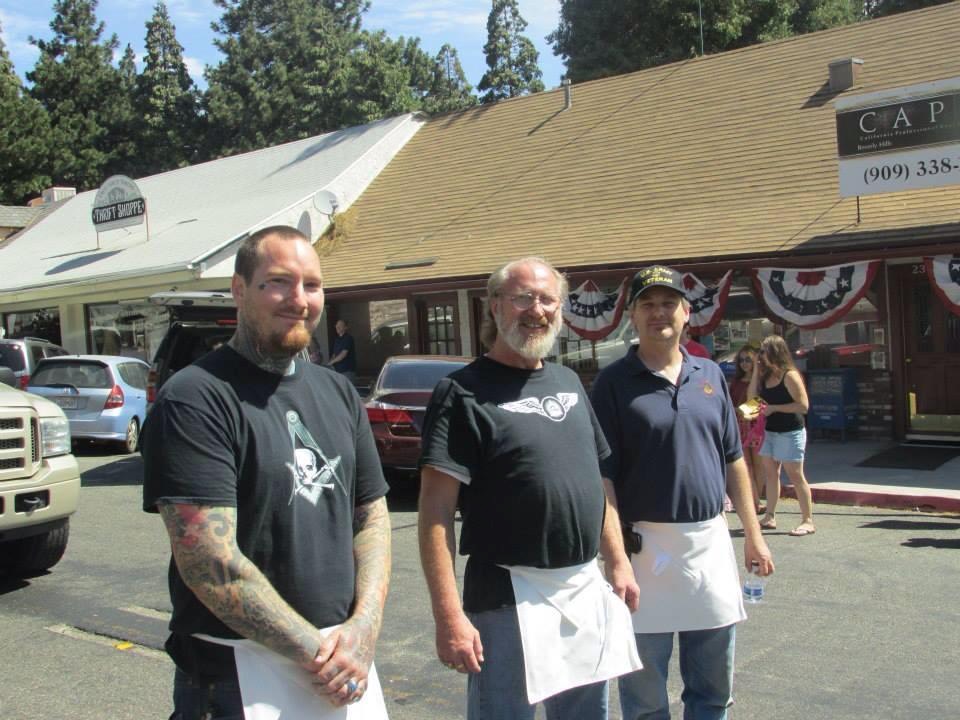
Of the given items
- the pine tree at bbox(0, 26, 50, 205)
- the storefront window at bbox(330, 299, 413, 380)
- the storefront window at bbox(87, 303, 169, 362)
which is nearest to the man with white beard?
the storefront window at bbox(330, 299, 413, 380)

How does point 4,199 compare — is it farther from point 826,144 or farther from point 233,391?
point 233,391

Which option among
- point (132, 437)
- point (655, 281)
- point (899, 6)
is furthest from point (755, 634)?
point (899, 6)

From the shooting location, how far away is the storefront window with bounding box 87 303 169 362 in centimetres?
2327

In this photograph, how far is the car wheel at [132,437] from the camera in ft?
48.4

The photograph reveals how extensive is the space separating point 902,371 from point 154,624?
1014 cm

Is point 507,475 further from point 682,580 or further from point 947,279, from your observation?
point 947,279

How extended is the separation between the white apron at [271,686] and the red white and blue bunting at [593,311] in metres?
11.9

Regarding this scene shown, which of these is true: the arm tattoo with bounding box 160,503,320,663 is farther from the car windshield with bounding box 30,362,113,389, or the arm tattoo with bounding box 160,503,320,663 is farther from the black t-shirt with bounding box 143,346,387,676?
the car windshield with bounding box 30,362,113,389

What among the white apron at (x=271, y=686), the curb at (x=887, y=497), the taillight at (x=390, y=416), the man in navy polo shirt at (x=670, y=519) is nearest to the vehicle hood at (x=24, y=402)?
the taillight at (x=390, y=416)

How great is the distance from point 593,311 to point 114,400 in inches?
281

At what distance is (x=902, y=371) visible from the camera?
1277cm

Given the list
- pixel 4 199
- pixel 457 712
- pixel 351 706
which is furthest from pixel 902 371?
pixel 4 199

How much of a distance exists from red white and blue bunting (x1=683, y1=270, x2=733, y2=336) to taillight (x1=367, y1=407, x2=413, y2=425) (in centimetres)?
486

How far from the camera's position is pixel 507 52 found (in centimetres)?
5303
